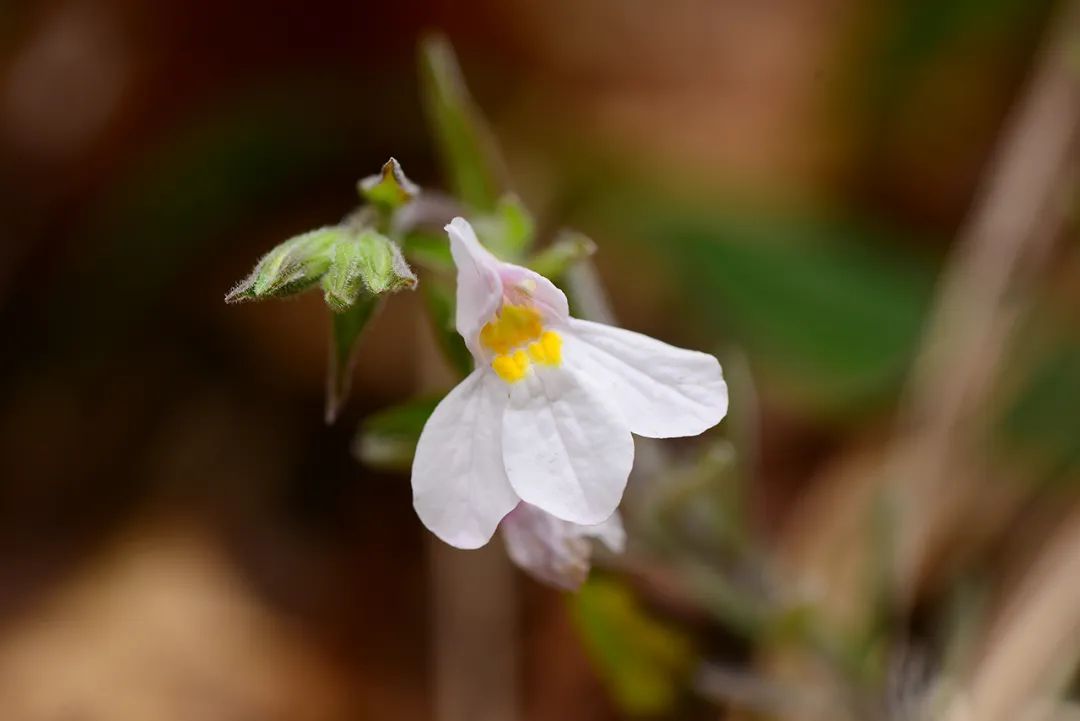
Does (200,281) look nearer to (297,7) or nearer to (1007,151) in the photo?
(297,7)

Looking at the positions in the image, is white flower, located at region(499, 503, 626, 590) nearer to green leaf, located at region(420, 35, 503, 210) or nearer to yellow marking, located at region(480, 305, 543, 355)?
yellow marking, located at region(480, 305, 543, 355)

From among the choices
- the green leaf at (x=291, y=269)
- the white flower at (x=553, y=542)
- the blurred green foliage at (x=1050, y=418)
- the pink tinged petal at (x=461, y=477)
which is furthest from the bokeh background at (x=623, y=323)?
the green leaf at (x=291, y=269)

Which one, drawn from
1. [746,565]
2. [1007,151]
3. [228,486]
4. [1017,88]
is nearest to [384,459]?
[746,565]

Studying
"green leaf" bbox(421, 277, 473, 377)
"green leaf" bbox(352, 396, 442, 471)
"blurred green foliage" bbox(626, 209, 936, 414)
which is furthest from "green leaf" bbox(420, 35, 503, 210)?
"blurred green foliage" bbox(626, 209, 936, 414)

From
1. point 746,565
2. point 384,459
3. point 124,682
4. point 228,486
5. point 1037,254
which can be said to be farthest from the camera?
point 228,486

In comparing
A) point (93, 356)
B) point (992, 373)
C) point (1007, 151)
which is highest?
point (1007, 151)

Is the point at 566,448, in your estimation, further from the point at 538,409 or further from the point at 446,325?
the point at 446,325
